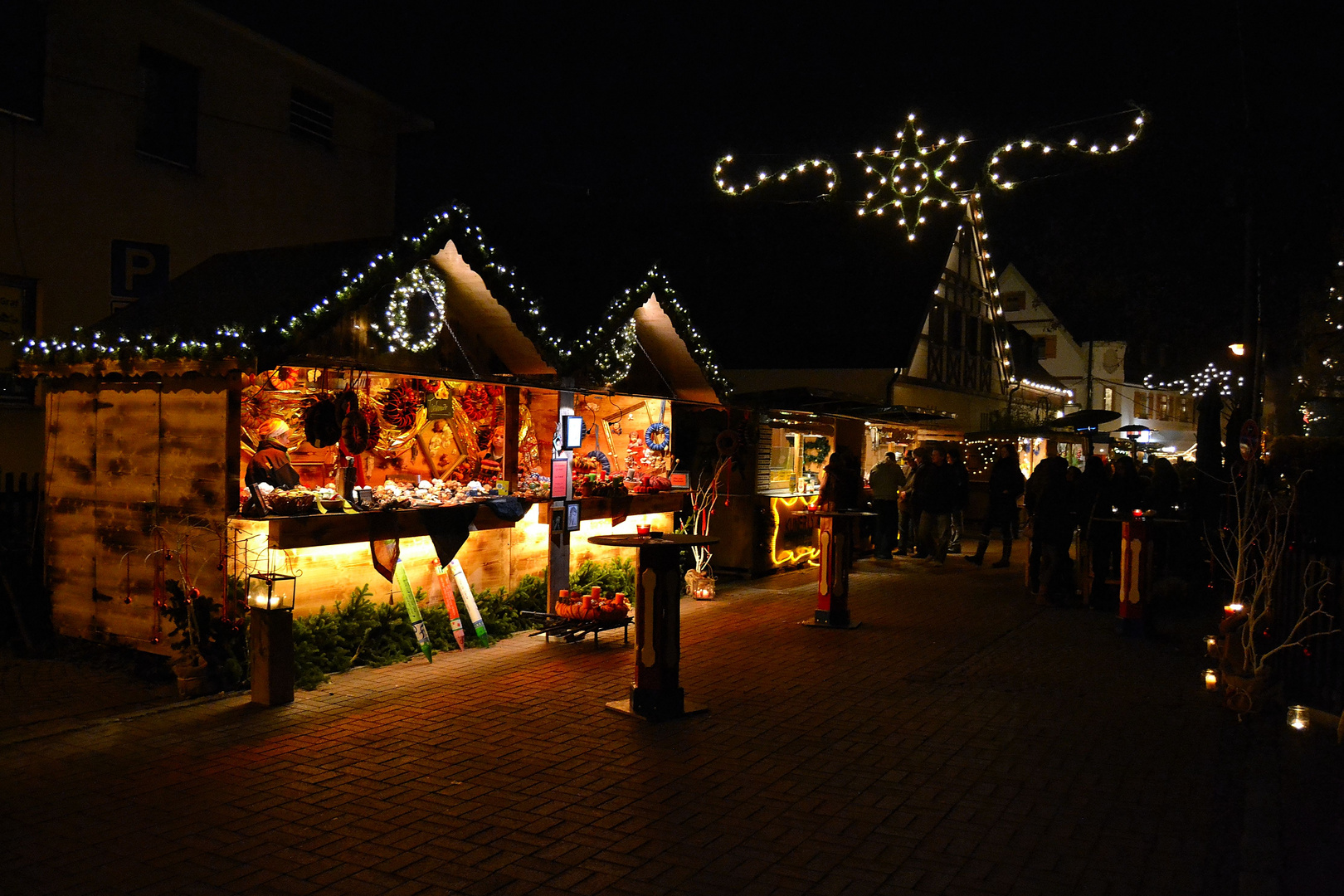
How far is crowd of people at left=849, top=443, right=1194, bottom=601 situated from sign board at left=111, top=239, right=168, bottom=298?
31.8 feet

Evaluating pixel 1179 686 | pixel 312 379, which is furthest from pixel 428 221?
pixel 1179 686

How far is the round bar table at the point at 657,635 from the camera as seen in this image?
703 centimetres

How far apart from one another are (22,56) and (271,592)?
27.6 feet

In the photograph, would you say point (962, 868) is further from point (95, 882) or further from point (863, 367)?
point (863, 367)

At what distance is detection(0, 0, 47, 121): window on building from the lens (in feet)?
37.2

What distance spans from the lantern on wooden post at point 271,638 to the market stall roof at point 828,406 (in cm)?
735

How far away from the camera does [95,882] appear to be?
4242 millimetres

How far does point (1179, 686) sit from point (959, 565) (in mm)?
8531

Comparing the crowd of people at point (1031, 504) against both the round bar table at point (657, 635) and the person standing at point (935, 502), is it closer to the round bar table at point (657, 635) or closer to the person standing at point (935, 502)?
the person standing at point (935, 502)

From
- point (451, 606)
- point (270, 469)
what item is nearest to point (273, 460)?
point (270, 469)

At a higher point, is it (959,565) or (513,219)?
(513,219)

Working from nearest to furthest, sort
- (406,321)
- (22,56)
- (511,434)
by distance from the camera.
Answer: (406,321), (511,434), (22,56)

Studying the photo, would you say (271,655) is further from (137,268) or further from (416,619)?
(137,268)

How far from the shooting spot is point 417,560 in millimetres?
9734
